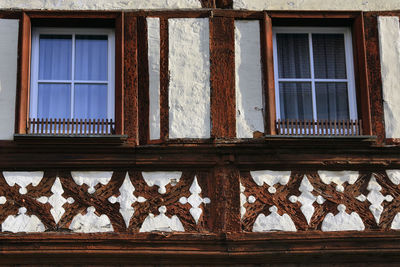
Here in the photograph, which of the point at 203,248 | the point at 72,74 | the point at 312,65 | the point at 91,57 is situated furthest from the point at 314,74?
the point at 72,74

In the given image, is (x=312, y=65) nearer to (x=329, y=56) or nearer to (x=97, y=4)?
(x=329, y=56)

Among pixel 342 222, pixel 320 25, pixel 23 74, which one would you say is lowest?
pixel 342 222

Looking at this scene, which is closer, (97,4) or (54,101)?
(54,101)

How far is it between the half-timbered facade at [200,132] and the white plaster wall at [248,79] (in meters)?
0.01

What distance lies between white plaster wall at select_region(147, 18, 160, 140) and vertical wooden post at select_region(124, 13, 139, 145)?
151mm

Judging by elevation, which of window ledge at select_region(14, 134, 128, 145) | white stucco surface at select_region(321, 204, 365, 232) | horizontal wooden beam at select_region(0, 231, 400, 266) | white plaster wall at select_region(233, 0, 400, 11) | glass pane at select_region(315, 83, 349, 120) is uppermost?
white plaster wall at select_region(233, 0, 400, 11)

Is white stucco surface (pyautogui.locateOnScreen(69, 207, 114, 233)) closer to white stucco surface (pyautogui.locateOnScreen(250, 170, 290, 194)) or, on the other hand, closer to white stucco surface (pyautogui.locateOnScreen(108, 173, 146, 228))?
white stucco surface (pyautogui.locateOnScreen(108, 173, 146, 228))

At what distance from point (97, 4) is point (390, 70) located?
10.7 feet

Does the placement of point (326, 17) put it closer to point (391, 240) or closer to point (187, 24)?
point (187, 24)

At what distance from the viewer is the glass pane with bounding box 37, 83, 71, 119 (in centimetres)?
928

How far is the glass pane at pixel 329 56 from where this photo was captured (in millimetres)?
9555

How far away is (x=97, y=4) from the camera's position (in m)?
9.48

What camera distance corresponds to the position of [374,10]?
9578mm

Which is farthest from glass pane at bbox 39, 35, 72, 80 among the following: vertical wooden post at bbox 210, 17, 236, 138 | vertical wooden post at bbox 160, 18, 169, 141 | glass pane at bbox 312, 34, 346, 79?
glass pane at bbox 312, 34, 346, 79
